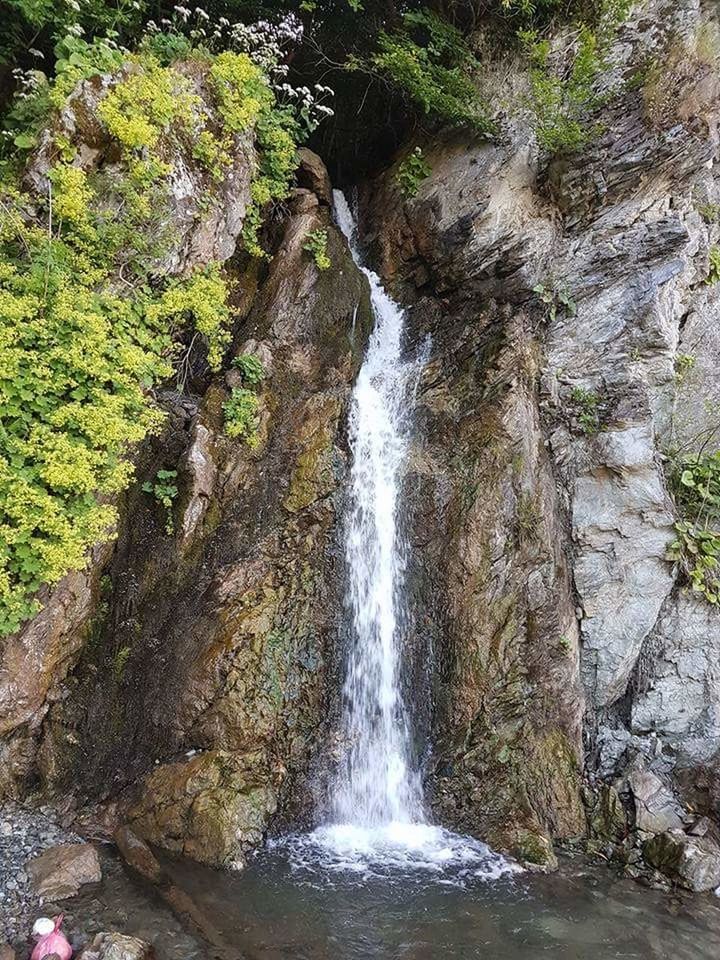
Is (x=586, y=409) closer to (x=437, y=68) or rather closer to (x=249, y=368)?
(x=249, y=368)

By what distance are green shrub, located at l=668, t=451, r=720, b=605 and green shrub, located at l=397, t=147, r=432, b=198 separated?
576 centimetres

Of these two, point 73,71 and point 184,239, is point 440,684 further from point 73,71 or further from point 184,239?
point 73,71

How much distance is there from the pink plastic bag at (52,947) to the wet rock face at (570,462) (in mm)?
3607

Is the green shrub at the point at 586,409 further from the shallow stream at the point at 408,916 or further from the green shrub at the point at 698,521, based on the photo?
the shallow stream at the point at 408,916

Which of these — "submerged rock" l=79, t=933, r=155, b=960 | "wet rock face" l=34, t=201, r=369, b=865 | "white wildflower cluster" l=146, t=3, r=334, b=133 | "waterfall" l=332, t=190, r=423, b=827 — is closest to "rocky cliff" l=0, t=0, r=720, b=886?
"wet rock face" l=34, t=201, r=369, b=865

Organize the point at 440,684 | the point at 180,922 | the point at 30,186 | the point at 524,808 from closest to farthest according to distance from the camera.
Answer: the point at 180,922 < the point at 30,186 < the point at 524,808 < the point at 440,684

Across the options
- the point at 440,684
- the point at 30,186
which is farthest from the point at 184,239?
the point at 440,684

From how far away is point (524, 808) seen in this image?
20.1ft

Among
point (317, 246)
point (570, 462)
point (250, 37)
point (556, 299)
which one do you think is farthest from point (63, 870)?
point (250, 37)

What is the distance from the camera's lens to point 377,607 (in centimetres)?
690

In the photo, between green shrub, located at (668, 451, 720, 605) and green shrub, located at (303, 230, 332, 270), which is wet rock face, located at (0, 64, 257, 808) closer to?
green shrub, located at (303, 230, 332, 270)

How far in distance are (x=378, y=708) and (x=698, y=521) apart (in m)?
4.57

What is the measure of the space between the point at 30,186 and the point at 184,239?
1550 millimetres

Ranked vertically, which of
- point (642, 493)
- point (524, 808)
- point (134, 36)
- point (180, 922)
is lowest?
point (180, 922)
